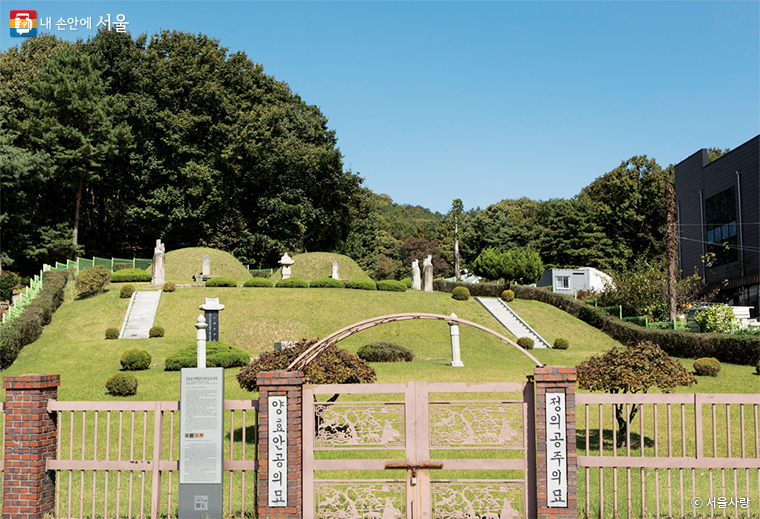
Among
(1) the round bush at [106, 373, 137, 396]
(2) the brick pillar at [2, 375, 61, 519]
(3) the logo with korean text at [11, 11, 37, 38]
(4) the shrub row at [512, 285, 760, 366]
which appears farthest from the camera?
(3) the logo with korean text at [11, 11, 37, 38]

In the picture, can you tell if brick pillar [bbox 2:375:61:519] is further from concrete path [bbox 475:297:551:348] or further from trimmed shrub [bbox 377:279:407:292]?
trimmed shrub [bbox 377:279:407:292]

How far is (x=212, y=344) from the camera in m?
23.8

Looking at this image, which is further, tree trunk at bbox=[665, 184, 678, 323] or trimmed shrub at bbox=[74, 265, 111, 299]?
trimmed shrub at bbox=[74, 265, 111, 299]

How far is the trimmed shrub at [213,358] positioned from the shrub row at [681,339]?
15.4m

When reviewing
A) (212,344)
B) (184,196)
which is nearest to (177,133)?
(184,196)

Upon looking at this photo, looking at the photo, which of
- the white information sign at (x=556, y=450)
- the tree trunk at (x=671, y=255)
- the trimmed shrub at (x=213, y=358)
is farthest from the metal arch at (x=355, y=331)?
the tree trunk at (x=671, y=255)

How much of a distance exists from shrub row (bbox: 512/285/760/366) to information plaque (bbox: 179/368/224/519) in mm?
17845

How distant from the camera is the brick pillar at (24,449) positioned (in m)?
8.66

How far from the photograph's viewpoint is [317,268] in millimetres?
45875

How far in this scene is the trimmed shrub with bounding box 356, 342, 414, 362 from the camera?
2644cm

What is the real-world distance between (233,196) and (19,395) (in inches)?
1790

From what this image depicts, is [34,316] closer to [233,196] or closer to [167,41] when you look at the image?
[233,196]

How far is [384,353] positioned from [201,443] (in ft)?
59.7

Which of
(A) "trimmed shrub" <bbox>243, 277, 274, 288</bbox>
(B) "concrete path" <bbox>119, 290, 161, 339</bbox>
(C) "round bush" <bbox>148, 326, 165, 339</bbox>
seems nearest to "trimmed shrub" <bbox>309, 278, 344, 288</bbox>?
(A) "trimmed shrub" <bbox>243, 277, 274, 288</bbox>
